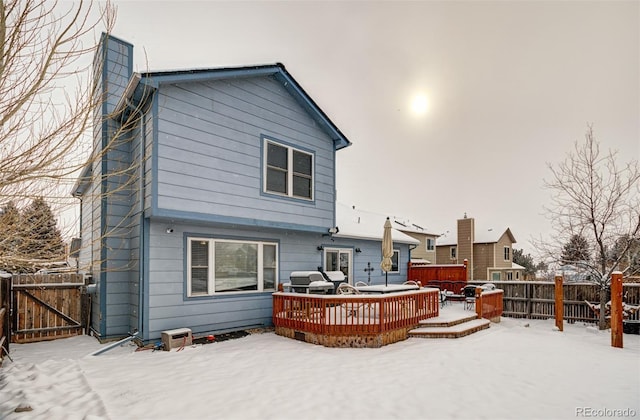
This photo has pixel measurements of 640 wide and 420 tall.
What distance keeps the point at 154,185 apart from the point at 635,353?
1062cm

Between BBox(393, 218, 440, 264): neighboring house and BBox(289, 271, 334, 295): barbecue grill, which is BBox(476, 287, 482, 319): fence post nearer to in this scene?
BBox(289, 271, 334, 295): barbecue grill

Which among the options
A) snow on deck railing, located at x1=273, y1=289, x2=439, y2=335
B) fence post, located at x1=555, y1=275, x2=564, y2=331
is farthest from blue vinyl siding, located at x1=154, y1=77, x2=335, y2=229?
fence post, located at x1=555, y1=275, x2=564, y2=331

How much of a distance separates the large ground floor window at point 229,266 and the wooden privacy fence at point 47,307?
3349mm

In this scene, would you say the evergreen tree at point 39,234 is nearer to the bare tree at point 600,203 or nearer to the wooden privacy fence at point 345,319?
the wooden privacy fence at point 345,319

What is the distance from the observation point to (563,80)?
11.3 meters

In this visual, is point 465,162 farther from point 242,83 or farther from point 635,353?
point 242,83

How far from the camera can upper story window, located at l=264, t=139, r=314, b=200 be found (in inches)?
348

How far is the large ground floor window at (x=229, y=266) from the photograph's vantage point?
7.57m

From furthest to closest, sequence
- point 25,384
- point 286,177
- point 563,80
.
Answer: point 563,80 < point 286,177 < point 25,384

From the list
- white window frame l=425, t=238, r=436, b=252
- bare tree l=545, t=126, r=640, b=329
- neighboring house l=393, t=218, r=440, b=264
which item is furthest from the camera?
white window frame l=425, t=238, r=436, b=252

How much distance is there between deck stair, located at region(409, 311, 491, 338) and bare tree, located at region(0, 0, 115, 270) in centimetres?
747

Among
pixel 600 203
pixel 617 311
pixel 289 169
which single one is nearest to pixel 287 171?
pixel 289 169

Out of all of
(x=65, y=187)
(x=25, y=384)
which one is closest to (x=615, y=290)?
(x=65, y=187)

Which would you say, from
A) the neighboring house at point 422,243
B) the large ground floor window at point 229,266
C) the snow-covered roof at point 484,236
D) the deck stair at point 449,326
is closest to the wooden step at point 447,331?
the deck stair at point 449,326
